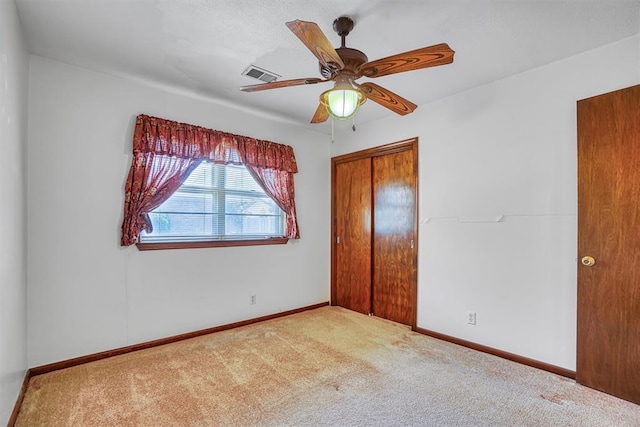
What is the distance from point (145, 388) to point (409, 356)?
207 cm

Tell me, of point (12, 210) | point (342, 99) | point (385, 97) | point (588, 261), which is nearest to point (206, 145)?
point (12, 210)

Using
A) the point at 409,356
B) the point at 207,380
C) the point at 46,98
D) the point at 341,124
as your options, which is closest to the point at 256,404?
the point at 207,380

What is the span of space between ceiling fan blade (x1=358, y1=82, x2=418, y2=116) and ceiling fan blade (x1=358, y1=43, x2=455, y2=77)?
12 cm

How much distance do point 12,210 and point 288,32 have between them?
199 cm

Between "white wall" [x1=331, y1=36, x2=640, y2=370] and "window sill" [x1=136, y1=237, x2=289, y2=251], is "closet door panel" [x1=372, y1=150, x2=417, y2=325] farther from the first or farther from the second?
"window sill" [x1=136, y1=237, x2=289, y2=251]

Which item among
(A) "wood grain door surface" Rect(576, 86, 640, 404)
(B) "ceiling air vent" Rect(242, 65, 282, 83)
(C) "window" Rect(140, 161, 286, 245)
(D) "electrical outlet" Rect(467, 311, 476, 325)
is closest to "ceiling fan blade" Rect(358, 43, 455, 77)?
(B) "ceiling air vent" Rect(242, 65, 282, 83)

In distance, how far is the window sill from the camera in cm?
284

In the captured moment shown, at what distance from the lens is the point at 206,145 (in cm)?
313

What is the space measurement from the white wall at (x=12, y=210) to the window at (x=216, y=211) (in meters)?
0.93

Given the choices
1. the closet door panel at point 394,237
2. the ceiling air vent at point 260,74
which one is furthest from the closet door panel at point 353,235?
the ceiling air vent at point 260,74

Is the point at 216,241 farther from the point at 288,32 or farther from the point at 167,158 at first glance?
the point at 288,32

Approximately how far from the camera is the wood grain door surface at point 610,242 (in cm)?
198

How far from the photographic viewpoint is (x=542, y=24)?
1.96 m

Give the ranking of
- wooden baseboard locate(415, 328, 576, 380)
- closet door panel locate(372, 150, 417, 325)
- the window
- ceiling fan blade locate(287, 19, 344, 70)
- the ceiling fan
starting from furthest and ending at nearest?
1. closet door panel locate(372, 150, 417, 325)
2. the window
3. wooden baseboard locate(415, 328, 576, 380)
4. the ceiling fan
5. ceiling fan blade locate(287, 19, 344, 70)
